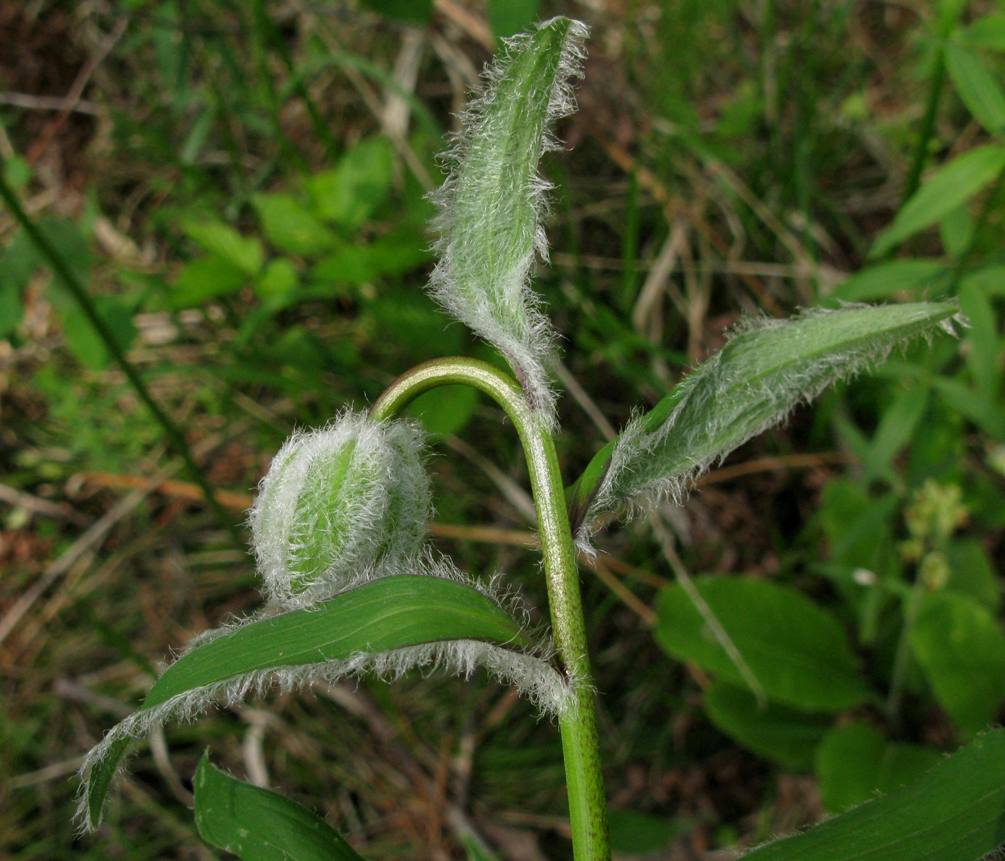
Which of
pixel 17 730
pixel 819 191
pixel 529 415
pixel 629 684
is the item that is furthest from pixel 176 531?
pixel 819 191

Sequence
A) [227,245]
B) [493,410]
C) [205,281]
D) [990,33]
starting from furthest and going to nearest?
[493,410] < [227,245] < [205,281] < [990,33]

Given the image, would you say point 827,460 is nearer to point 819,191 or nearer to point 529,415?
point 819,191

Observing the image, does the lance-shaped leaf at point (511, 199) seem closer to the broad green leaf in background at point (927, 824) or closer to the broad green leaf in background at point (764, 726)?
the broad green leaf in background at point (927, 824)

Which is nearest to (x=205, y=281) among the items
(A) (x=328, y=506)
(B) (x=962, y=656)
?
(A) (x=328, y=506)

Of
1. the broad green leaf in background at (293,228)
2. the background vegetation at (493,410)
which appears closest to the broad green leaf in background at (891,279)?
the background vegetation at (493,410)

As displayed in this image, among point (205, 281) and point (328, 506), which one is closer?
point (328, 506)

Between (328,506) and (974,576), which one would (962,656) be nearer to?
(974,576)

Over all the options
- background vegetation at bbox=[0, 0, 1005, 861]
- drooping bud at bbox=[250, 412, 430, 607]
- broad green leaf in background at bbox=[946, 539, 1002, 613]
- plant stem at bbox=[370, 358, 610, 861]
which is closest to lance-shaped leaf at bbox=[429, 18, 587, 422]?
plant stem at bbox=[370, 358, 610, 861]
